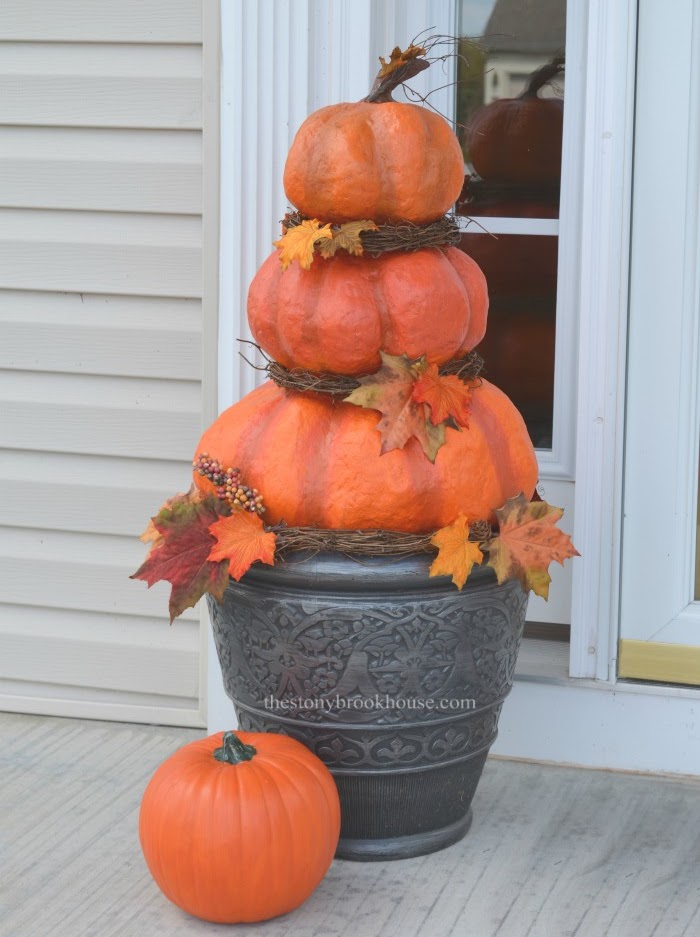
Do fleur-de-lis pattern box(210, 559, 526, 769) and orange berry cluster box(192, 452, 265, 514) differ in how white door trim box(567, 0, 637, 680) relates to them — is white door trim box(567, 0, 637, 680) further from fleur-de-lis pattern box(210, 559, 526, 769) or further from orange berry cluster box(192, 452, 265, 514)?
orange berry cluster box(192, 452, 265, 514)

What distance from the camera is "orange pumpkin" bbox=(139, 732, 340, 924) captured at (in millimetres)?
2092

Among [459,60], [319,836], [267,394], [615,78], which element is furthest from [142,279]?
[319,836]

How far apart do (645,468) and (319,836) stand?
1.13m

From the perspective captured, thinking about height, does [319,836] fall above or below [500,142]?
below

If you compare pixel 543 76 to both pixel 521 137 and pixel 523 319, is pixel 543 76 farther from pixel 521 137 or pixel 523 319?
pixel 523 319

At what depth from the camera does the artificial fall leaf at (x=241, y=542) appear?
7.29 feet

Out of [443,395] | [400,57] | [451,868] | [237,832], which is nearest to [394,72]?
[400,57]

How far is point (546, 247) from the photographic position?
292 centimetres

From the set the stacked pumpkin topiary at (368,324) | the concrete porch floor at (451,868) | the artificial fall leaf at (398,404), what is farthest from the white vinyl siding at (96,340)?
the artificial fall leaf at (398,404)

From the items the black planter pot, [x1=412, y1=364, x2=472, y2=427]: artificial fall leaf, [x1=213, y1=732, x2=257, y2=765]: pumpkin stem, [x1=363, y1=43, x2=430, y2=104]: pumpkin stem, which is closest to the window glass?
[x1=363, y1=43, x2=430, y2=104]: pumpkin stem

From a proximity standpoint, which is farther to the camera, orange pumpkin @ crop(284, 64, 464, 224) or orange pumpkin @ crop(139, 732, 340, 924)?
orange pumpkin @ crop(284, 64, 464, 224)

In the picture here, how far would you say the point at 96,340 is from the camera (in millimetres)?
3082

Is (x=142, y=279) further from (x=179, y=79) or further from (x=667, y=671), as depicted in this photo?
(x=667, y=671)

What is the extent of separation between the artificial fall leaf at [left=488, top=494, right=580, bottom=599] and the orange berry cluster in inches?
17.5
